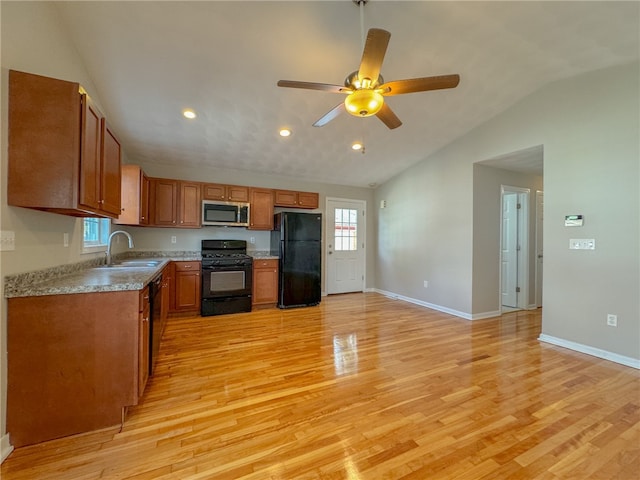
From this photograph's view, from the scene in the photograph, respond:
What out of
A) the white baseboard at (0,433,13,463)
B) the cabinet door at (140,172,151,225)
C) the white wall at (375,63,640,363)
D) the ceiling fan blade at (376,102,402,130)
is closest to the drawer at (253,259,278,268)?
the cabinet door at (140,172,151,225)

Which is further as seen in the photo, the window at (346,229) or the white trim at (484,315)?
the window at (346,229)

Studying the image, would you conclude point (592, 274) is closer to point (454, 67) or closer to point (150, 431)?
point (454, 67)

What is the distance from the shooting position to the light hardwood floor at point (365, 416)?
146 cm

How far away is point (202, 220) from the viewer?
456 centimetres

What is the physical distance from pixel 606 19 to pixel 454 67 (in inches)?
45.4

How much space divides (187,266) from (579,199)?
513 centimetres

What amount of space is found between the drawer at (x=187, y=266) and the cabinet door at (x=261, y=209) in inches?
44.6

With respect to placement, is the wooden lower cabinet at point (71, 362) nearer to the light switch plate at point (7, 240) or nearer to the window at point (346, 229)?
the light switch plate at point (7, 240)

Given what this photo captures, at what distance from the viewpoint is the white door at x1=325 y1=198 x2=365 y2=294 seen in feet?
19.3

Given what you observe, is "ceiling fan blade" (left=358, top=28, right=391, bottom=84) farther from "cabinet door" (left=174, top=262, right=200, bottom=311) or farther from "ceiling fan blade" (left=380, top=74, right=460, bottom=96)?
"cabinet door" (left=174, top=262, right=200, bottom=311)

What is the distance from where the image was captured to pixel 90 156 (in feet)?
6.13

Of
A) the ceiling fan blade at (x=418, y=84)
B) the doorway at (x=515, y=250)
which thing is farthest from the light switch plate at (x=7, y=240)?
the doorway at (x=515, y=250)

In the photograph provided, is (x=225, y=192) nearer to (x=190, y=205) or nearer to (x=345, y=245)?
(x=190, y=205)

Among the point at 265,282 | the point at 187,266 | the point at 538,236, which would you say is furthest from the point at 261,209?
the point at 538,236
